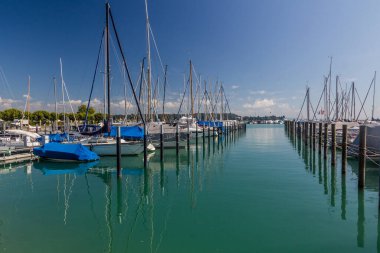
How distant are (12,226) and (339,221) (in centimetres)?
1169

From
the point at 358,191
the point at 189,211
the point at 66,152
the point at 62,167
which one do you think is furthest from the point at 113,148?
the point at 358,191

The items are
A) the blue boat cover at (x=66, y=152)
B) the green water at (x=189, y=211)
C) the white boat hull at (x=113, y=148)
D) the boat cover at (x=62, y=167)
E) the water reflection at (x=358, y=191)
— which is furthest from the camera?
the white boat hull at (x=113, y=148)

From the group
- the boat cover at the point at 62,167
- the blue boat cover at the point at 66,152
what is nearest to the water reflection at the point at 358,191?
the boat cover at the point at 62,167

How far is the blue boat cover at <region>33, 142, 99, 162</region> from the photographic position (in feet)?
79.7

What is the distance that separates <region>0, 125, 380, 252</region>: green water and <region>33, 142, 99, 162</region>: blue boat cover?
3.57m

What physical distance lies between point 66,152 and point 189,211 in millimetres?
16270

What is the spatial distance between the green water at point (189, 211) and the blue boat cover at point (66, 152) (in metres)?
3.57

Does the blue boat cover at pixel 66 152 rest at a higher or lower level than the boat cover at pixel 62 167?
higher

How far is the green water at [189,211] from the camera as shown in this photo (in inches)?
343

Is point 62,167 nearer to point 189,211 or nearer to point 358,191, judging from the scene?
point 189,211

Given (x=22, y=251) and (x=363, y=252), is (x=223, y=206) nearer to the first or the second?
(x=363, y=252)

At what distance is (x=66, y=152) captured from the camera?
2433 centimetres

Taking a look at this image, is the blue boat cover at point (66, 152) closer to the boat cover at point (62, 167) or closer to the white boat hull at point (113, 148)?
the boat cover at point (62, 167)

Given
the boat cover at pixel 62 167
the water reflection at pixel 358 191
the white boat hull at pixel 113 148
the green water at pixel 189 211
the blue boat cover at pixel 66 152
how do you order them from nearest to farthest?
1. the green water at pixel 189 211
2. the water reflection at pixel 358 191
3. the boat cover at pixel 62 167
4. the blue boat cover at pixel 66 152
5. the white boat hull at pixel 113 148
